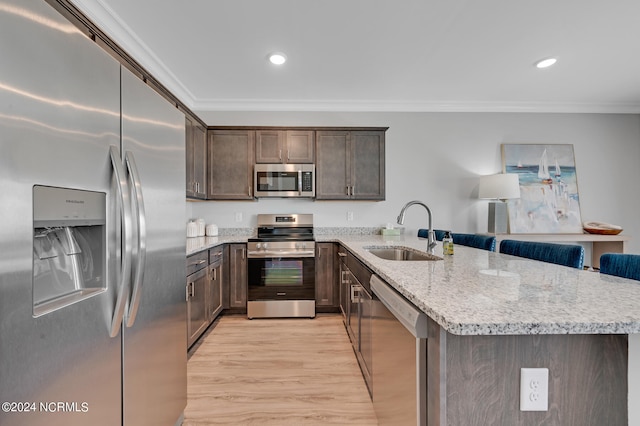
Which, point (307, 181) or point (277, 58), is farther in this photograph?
point (307, 181)

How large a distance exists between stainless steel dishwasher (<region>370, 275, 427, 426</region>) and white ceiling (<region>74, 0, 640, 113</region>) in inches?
81.2

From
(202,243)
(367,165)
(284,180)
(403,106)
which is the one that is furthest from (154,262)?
(403,106)

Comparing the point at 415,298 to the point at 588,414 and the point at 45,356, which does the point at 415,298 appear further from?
the point at 45,356

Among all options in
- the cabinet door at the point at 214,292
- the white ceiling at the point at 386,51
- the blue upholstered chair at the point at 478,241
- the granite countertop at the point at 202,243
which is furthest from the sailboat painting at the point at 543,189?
the cabinet door at the point at 214,292

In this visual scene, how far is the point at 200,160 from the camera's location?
11.2 feet

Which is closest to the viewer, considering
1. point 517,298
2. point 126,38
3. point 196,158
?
point 517,298

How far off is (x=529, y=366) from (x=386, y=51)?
2704mm

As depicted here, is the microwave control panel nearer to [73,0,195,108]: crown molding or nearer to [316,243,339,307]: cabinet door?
[316,243,339,307]: cabinet door

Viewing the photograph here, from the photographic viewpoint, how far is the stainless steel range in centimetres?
329

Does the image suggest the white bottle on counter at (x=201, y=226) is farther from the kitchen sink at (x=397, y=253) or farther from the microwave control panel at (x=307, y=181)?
the kitchen sink at (x=397, y=253)

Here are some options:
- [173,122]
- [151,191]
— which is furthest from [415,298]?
[173,122]

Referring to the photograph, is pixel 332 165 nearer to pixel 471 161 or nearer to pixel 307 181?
pixel 307 181

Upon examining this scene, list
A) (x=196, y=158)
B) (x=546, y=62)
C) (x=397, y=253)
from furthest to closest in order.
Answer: (x=196, y=158), (x=546, y=62), (x=397, y=253)

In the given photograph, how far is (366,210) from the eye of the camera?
157 inches
